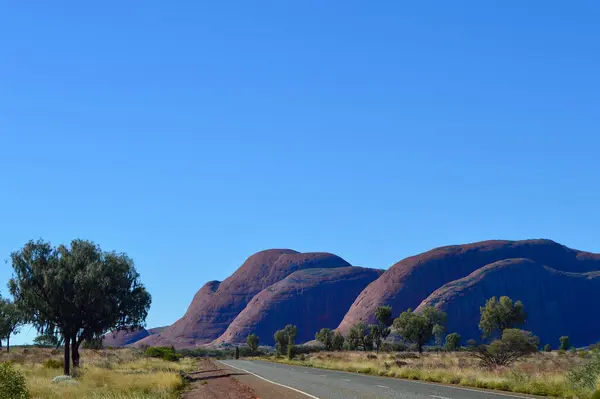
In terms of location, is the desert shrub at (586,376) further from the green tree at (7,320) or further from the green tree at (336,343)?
the green tree at (336,343)

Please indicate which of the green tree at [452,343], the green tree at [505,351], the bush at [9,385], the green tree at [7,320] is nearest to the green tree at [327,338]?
the green tree at [452,343]

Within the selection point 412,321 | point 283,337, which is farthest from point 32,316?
point 283,337

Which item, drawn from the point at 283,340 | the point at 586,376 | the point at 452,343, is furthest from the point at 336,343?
the point at 586,376

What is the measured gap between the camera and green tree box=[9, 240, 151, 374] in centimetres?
4206

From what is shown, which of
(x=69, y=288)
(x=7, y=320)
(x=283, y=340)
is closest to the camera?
(x=69, y=288)

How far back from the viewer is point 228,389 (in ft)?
105

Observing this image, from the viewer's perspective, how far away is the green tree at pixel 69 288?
138 feet

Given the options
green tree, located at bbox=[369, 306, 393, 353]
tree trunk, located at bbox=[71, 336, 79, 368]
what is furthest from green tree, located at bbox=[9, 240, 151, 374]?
green tree, located at bbox=[369, 306, 393, 353]

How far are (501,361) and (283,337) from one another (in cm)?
10104

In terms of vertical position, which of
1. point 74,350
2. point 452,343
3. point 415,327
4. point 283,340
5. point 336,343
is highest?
point 74,350

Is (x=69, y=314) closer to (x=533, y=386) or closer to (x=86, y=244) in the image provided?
(x=86, y=244)

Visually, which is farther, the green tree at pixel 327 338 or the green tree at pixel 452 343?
the green tree at pixel 327 338

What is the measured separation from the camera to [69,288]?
42344 mm

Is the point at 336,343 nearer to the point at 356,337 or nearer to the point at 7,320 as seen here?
the point at 356,337
